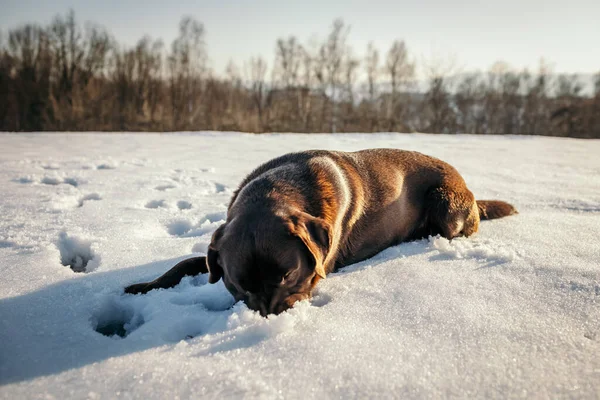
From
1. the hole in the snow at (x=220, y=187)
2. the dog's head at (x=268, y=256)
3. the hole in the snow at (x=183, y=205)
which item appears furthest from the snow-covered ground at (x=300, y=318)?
the hole in the snow at (x=220, y=187)

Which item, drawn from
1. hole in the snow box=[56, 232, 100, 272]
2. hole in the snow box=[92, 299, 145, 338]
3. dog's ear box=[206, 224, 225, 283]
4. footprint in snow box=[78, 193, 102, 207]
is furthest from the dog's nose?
footprint in snow box=[78, 193, 102, 207]

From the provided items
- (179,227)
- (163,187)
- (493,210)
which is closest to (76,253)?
(179,227)

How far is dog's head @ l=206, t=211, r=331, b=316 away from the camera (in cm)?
209

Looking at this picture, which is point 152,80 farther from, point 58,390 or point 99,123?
point 58,390

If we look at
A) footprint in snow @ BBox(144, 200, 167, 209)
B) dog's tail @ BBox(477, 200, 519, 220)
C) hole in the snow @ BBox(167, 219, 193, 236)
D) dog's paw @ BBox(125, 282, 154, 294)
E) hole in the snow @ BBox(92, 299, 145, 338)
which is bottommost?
hole in the snow @ BBox(92, 299, 145, 338)

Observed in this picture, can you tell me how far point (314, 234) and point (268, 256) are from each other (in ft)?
1.23

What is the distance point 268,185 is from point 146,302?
1118 mm

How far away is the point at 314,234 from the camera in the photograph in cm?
232

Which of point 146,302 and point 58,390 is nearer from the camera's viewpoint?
point 58,390

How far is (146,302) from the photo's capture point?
7.82 ft

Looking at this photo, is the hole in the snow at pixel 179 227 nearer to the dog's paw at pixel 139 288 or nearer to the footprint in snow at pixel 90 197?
the dog's paw at pixel 139 288

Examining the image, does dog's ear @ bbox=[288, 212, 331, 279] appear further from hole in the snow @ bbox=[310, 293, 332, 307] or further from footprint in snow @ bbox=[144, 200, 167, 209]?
footprint in snow @ bbox=[144, 200, 167, 209]

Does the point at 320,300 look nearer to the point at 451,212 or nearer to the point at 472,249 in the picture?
the point at 472,249

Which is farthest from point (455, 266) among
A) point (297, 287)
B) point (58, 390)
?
point (58, 390)
